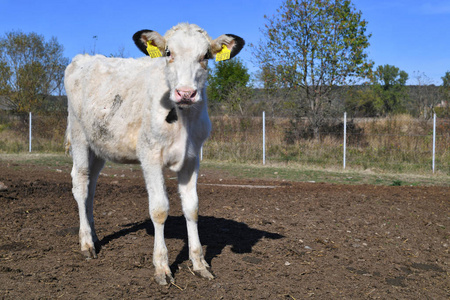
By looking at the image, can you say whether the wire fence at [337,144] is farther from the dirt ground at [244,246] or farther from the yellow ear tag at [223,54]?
the yellow ear tag at [223,54]

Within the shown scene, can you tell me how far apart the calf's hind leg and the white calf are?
0.05ft

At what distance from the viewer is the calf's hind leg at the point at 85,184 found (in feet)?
18.4

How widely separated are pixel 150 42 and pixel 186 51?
Answer: 24.9 inches

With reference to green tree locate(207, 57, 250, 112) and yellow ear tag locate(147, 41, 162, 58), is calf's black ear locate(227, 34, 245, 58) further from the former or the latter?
green tree locate(207, 57, 250, 112)

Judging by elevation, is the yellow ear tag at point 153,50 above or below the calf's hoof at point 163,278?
above

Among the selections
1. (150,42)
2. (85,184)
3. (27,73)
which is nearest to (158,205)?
(85,184)

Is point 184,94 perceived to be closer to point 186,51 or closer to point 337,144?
point 186,51

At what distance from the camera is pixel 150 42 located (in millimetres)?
4797

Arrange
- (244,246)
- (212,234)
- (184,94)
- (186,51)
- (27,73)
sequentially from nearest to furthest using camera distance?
(184,94) → (186,51) → (244,246) → (212,234) → (27,73)

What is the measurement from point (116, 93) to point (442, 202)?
739 centimetres

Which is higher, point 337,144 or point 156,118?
point 156,118

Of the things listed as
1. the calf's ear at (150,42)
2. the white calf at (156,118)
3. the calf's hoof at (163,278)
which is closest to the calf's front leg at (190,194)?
the white calf at (156,118)

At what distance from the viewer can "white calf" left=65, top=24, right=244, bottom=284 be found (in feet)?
14.7

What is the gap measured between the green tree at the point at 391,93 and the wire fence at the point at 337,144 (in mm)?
30331
